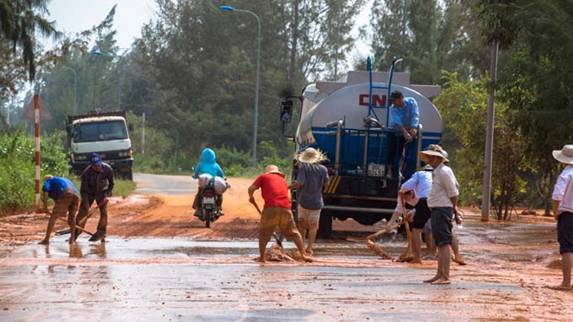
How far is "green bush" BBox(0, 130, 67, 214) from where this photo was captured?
2633 cm

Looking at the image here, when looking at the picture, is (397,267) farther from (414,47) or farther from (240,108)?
(240,108)

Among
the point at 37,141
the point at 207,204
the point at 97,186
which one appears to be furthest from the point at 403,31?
the point at 97,186

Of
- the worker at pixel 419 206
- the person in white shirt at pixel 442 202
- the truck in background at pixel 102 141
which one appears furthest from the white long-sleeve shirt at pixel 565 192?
the truck in background at pixel 102 141

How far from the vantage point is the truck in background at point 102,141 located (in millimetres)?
44844

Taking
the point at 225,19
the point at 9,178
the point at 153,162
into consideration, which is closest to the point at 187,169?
the point at 153,162

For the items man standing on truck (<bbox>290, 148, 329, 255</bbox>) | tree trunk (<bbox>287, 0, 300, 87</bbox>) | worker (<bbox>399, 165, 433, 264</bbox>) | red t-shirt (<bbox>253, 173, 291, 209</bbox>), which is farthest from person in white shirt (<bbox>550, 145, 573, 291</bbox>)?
tree trunk (<bbox>287, 0, 300, 87</bbox>)

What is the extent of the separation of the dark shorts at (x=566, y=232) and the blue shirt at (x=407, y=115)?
24.2 ft

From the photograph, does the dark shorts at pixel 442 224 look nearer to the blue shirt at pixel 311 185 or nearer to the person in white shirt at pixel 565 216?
the person in white shirt at pixel 565 216

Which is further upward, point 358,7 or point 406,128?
point 358,7

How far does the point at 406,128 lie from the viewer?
2058 centimetres

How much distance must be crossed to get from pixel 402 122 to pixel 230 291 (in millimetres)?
9034

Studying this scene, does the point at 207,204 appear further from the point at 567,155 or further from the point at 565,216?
the point at 565,216

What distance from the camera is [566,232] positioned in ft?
43.6

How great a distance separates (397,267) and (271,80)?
196ft
